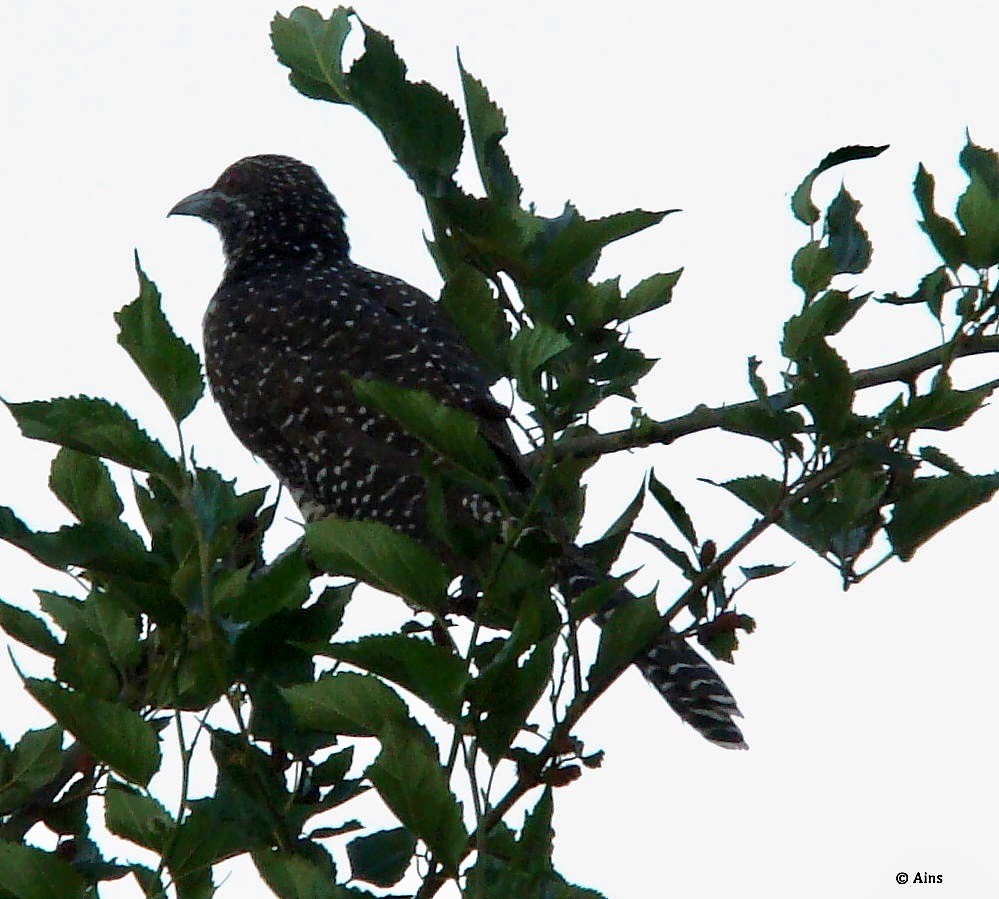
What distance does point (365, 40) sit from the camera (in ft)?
9.64

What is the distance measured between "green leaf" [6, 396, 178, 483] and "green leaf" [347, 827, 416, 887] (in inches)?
26.2

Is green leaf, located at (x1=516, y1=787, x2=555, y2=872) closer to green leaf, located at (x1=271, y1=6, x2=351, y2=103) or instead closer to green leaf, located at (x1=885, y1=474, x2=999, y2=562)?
green leaf, located at (x1=885, y1=474, x2=999, y2=562)

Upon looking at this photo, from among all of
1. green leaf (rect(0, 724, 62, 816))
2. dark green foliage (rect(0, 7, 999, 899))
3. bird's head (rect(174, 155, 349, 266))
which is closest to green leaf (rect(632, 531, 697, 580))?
dark green foliage (rect(0, 7, 999, 899))

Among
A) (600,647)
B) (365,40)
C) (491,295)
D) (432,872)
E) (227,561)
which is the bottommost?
(432,872)

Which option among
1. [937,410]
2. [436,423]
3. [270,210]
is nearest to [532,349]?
[436,423]

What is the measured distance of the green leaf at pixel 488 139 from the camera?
304cm

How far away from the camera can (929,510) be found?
10.0 ft

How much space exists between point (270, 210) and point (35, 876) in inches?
190

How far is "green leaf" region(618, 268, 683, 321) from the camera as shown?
3.06m

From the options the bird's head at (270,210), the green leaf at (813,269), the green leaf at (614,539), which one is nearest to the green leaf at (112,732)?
the green leaf at (614,539)

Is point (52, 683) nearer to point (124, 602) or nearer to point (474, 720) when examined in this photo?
point (124, 602)

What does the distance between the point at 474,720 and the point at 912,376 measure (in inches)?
49.7

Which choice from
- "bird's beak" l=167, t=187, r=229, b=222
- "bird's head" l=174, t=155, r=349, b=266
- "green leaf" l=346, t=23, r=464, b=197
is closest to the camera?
"green leaf" l=346, t=23, r=464, b=197

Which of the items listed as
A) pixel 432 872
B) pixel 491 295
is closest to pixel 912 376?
pixel 491 295
